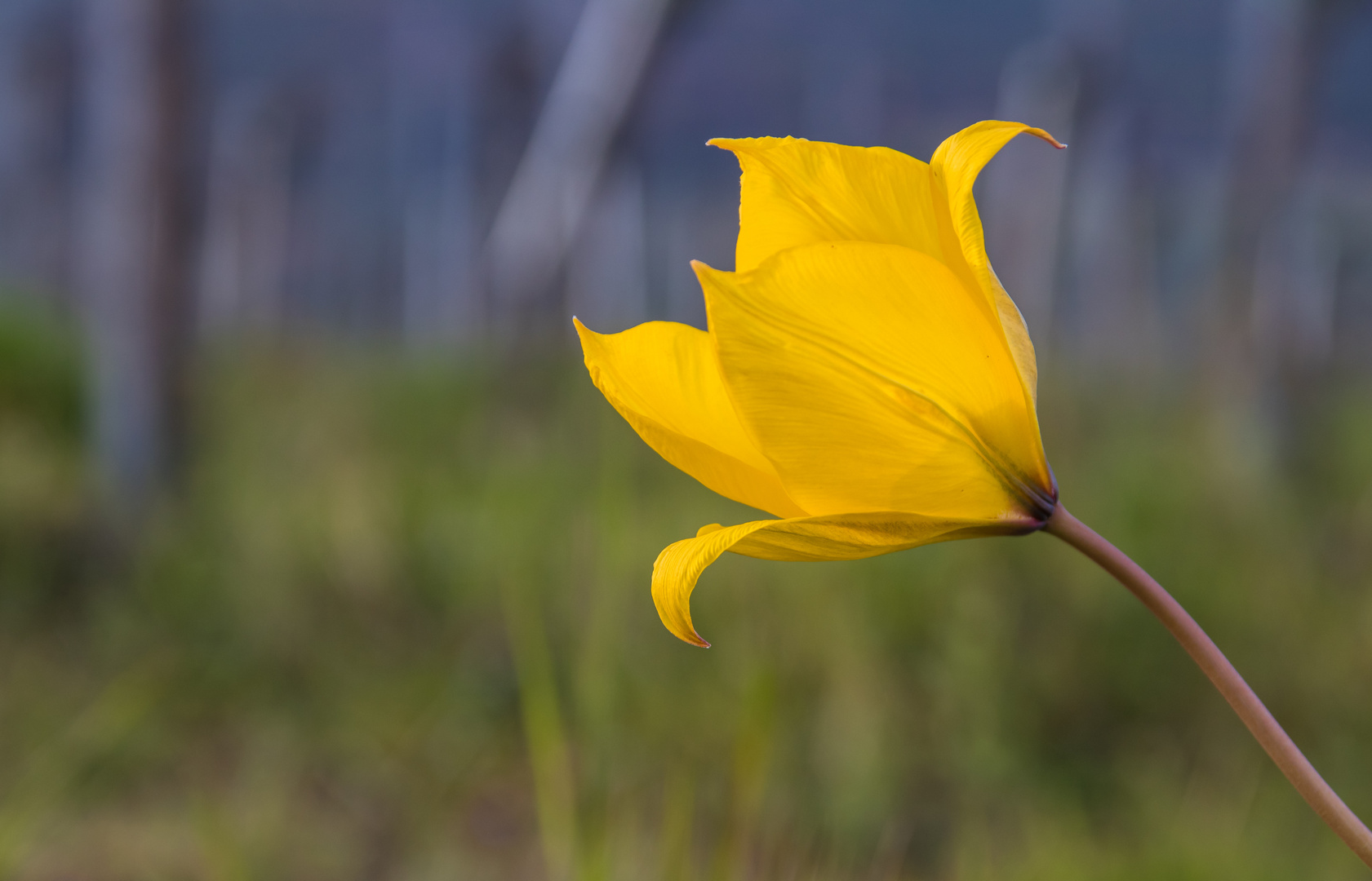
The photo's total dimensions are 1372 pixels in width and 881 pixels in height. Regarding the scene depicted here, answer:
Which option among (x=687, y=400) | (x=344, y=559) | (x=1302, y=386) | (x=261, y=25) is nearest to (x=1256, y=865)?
(x=687, y=400)

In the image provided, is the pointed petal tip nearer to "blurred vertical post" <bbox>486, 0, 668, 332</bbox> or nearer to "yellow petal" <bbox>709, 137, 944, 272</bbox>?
"yellow petal" <bbox>709, 137, 944, 272</bbox>

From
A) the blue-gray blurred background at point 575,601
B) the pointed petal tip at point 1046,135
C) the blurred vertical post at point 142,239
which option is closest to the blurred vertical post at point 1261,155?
the blue-gray blurred background at point 575,601

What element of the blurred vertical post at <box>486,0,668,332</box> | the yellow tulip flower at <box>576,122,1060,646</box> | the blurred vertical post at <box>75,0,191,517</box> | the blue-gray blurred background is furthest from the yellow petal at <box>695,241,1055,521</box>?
the blurred vertical post at <box>75,0,191,517</box>

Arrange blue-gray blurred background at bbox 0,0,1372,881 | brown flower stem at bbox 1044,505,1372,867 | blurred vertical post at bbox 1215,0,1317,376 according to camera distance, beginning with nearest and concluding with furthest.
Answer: brown flower stem at bbox 1044,505,1372,867 < blue-gray blurred background at bbox 0,0,1372,881 < blurred vertical post at bbox 1215,0,1317,376

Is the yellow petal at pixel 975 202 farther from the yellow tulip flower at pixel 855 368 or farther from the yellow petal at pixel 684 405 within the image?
the yellow petal at pixel 684 405

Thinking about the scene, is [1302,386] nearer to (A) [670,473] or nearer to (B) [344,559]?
(A) [670,473]
